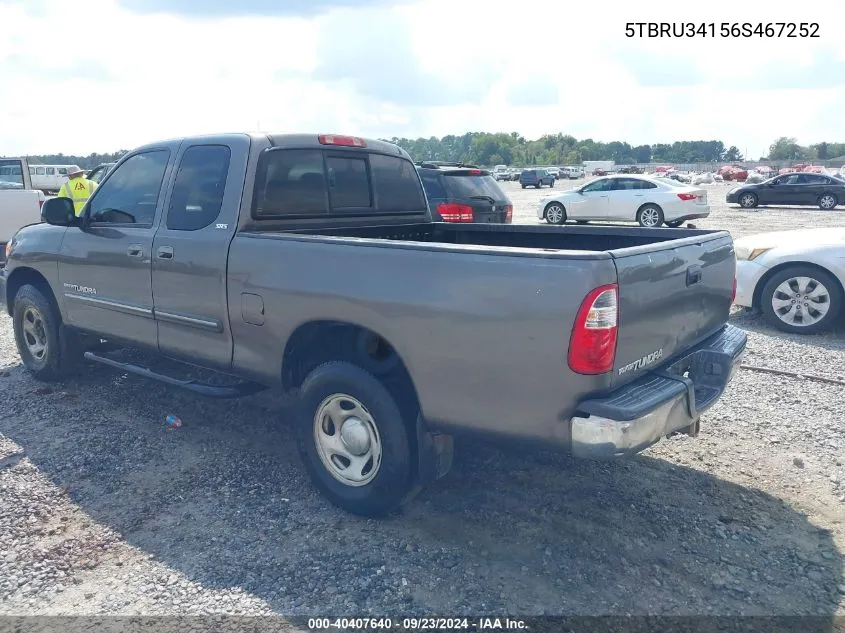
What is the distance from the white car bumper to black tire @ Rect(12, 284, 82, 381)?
667 cm

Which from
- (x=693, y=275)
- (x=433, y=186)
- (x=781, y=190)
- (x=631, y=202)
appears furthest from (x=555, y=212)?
(x=693, y=275)

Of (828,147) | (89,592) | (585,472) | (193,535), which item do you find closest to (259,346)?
(193,535)

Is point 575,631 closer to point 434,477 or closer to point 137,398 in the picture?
point 434,477

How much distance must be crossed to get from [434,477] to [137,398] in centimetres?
319

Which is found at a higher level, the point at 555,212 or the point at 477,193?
the point at 477,193

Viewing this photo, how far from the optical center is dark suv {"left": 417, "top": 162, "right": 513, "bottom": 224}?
10195 millimetres

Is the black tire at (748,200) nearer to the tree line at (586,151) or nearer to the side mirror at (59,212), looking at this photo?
the side mirror at (59,212)

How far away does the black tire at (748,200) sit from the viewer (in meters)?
27.9

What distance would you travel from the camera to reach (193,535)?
11.9 ft

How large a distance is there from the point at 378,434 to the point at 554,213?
19282mm

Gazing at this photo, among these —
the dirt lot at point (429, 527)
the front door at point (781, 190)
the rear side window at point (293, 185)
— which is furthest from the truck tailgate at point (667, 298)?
the front door at point (781, 190)

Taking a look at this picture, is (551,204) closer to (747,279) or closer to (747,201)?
(747,201)

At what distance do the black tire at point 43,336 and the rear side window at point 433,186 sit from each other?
18.7 ft

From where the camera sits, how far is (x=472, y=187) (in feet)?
34.7
